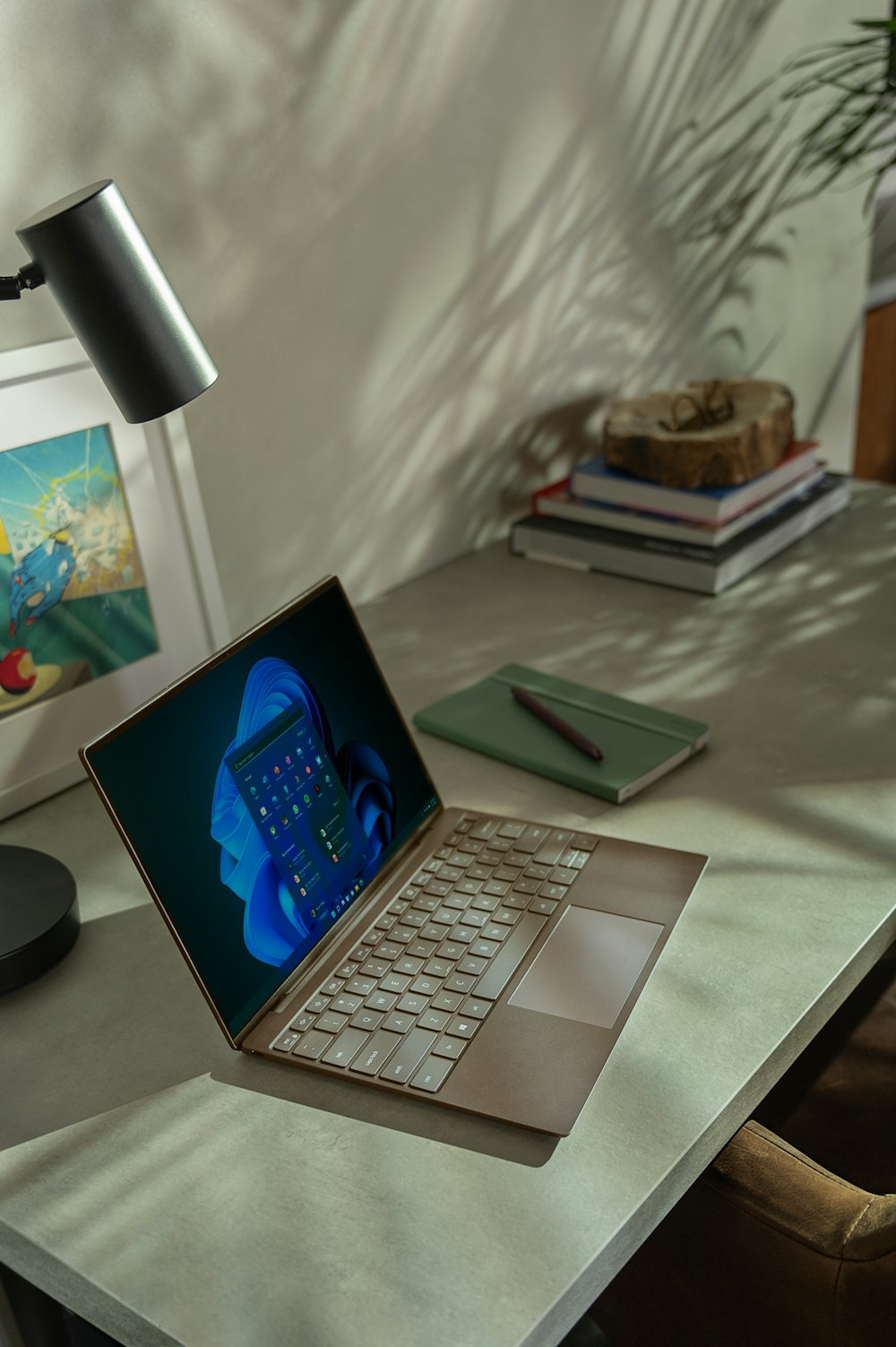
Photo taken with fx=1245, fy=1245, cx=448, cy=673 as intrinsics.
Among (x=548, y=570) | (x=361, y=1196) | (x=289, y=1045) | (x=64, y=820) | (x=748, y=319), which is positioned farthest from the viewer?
(x=748, y=319)

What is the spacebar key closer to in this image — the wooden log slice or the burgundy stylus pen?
the burgundy stylus pen

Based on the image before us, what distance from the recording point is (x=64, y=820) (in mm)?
1101

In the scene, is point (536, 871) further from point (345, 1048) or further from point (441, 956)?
point (345, 1048)

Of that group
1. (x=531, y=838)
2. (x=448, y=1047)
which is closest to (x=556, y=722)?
(x=531, y=838)

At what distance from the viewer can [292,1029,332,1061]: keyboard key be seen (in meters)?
0.79

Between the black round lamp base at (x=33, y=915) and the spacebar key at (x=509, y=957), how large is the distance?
31 cm

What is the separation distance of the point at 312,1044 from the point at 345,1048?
0.02 metres

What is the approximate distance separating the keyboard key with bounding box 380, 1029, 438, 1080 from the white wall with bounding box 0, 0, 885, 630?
66cm

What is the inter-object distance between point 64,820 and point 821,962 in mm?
649

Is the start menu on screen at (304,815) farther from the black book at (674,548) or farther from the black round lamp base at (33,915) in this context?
the black book at (674,548)

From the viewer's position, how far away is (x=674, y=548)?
146 cm

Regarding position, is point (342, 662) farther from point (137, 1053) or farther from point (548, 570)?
point (548, 570)

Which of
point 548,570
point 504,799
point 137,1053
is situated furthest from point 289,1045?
point 548,570

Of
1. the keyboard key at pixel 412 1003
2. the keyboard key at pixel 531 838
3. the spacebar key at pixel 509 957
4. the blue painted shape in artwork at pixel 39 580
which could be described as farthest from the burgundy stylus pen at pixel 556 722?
the blue painted shape in artwork at pixel 39 580
